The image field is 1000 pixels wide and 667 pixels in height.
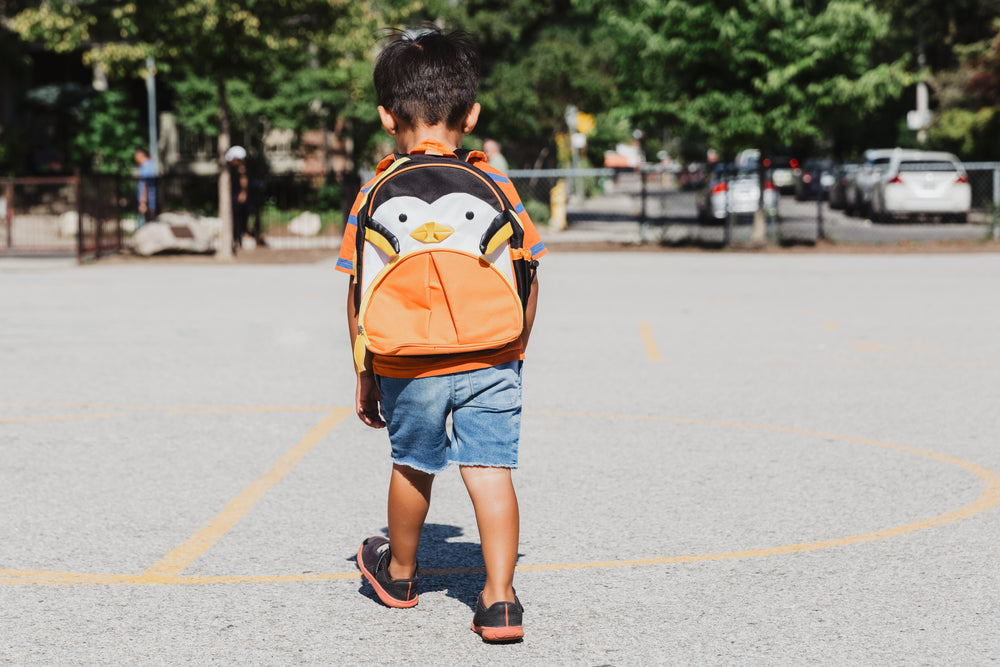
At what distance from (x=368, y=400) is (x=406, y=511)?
37 centimetres

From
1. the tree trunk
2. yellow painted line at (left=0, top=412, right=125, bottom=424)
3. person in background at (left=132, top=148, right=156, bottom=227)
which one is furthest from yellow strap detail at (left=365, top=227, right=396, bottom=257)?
person in background at (left=132, top=148, right=156, bottom=227)

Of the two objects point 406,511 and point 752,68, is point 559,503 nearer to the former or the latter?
point 406,511

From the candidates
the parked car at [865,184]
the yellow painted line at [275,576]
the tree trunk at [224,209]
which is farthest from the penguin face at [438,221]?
the parked car at [865,184]

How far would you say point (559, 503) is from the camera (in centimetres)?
603

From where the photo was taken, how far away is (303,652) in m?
4.04

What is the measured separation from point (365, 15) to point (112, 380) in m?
16.3

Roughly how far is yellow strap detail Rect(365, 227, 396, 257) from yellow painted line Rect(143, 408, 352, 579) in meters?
1.62

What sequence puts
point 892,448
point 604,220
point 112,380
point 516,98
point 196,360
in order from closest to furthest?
point 892,448, point 112,380, point 196,360, point 516,98, point 604,220

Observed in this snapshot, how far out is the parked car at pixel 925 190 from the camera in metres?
31.3

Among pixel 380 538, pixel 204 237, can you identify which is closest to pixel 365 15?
pixel 204 237

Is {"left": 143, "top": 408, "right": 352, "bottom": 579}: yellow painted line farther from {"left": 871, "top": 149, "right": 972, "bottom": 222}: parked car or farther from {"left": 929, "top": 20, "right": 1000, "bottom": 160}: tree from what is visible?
{"left": 929, "top": 20, "right": 1000, "bottom": 160}: tree

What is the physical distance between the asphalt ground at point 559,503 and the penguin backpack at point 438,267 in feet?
3.03

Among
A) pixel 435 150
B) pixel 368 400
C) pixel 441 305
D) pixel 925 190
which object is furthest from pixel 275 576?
pixel 925 190

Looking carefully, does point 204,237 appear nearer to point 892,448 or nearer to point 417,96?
point 892,448
